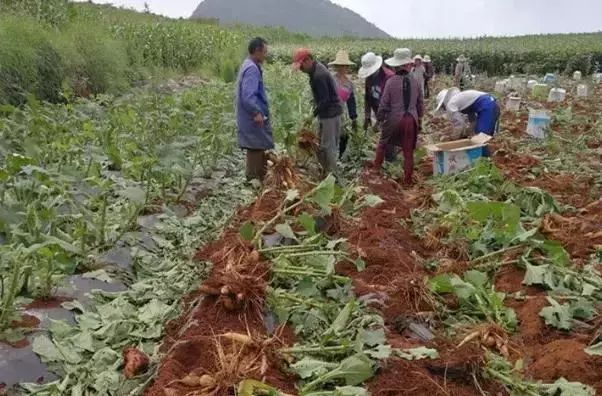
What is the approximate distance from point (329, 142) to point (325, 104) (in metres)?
0.40

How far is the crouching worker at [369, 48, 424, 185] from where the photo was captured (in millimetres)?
6504

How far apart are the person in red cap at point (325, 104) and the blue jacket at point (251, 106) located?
0.56m

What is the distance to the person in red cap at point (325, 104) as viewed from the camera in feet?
20.3

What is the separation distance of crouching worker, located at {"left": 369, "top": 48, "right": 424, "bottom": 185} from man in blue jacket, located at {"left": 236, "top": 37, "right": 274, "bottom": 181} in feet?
4.41

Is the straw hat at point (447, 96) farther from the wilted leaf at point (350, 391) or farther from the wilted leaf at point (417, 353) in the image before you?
the wilted leaf at point (350, 391)

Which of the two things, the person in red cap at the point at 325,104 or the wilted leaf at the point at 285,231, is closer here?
the wilted leaf at the point at 285,231

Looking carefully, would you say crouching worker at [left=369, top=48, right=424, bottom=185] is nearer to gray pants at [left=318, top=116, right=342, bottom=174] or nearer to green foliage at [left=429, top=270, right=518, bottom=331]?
gray pants at [left=318, top=116, right=342, bottom=174]

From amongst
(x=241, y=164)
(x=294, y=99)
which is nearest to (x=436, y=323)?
(x=241, y=164)

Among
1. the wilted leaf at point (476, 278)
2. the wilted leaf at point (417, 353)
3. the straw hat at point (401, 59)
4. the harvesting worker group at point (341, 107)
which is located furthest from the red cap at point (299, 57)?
the wilted leaf at point (417, 353)

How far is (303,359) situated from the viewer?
3004 mm

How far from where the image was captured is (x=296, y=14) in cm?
14600

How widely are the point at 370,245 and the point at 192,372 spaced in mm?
1968

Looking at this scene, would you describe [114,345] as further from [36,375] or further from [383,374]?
[383,374]

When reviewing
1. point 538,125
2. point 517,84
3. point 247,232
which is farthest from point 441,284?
point 517,84
